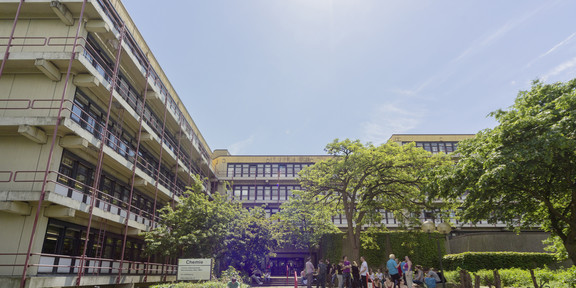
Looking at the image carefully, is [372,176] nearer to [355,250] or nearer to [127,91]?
[355,250]

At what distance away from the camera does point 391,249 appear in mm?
33750

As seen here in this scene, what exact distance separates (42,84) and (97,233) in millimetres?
8365

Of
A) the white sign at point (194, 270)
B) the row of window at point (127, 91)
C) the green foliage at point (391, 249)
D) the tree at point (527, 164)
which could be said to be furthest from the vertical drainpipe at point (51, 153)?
the green foliage at point (391, 249)

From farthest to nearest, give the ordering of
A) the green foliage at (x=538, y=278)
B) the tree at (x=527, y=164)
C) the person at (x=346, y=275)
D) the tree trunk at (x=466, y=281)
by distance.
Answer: the person at (x=346, y=275), the tree trunk at (x=466, y=281), the green foliage at (x=538, y=278), the tree at (x=527, y=164)

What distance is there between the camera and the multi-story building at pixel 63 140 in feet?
47.7

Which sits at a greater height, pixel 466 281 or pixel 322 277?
pixel 466 281

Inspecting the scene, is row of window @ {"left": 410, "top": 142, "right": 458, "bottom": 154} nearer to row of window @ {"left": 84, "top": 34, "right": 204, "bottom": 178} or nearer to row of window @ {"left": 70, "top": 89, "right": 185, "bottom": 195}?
row of window @ {"left": 84, "top": 34, "right": 204, "bottom": 178}

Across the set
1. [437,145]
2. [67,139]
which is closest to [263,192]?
[437,145]

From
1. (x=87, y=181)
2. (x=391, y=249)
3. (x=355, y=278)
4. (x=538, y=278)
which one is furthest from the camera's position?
(x=391, y=249)

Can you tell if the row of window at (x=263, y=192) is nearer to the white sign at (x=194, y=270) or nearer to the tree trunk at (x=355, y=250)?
the tree trunk at (x=355, y=250)

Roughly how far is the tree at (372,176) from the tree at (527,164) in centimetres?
541

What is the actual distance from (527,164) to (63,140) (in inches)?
745

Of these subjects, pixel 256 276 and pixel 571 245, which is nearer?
pixel 571 245

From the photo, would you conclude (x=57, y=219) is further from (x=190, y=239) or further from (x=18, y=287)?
(x=190, y=239)
